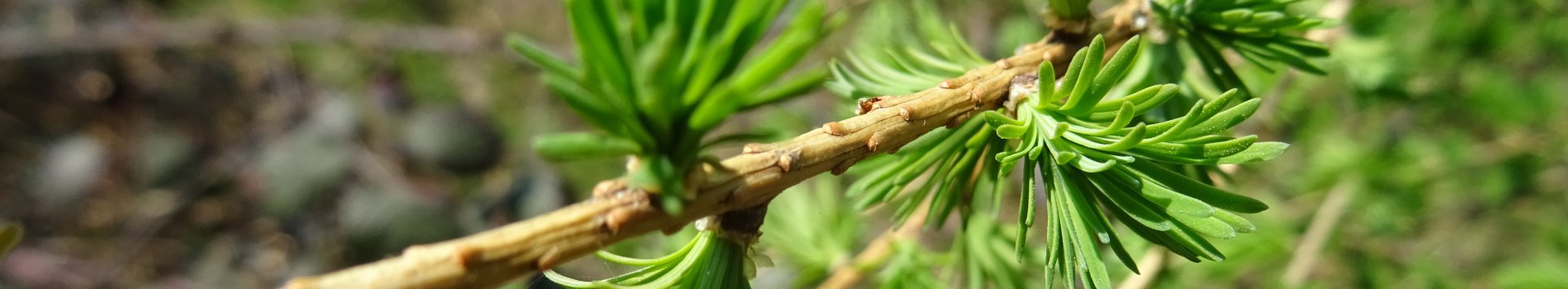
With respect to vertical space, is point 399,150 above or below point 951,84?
above

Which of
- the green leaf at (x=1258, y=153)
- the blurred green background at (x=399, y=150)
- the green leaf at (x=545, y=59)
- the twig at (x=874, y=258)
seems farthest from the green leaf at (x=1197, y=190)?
the blurred green background at (x=399, y=150)

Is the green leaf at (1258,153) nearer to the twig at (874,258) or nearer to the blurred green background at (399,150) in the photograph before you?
the twig at (874,258)

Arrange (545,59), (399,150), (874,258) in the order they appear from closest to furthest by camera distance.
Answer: (545,59), (874,258), (399,150)

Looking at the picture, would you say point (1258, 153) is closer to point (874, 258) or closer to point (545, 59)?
point (545, 59)

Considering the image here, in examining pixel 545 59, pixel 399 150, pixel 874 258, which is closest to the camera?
pixel 545 59

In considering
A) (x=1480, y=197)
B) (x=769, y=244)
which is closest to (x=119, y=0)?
(x=769, y=244)

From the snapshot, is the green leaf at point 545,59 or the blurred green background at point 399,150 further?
the blurred green background at point 399,150

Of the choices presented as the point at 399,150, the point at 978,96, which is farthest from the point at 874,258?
the point at 399,150
